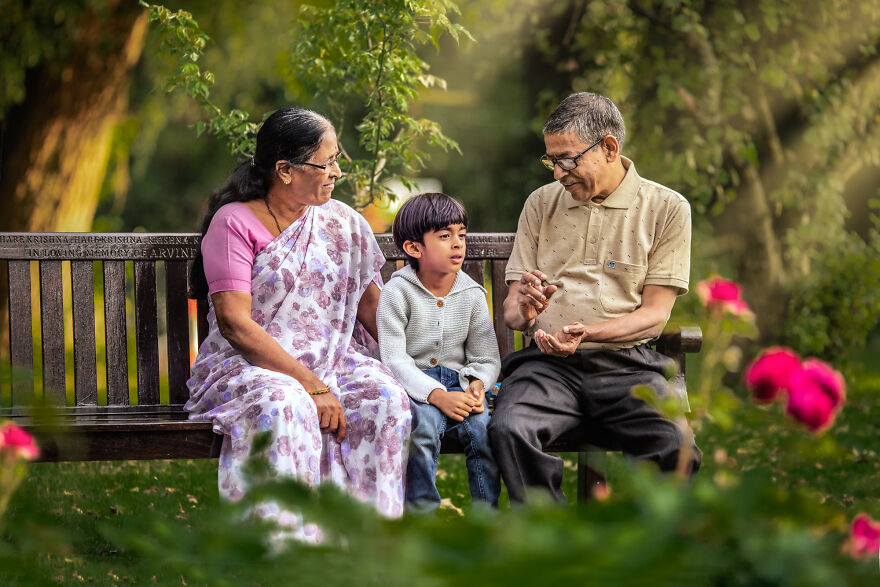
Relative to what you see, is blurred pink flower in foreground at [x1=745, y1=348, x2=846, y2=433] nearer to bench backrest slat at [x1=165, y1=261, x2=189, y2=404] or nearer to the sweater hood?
the sweater hood

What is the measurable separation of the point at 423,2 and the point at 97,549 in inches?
95.7

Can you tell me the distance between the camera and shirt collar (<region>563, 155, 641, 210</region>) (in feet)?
10.1

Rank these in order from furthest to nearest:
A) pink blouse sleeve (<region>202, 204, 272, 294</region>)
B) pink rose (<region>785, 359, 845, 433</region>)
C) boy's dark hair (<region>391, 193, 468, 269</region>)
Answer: boy's dark hair (<region>391, 193, 468, 269</region>)
pink blouse sleeve (<region>202, 204, 272, 294</region>)
pink rose (<region>785, 359, 845, 433</region>)

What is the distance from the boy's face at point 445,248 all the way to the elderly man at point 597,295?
219 mm

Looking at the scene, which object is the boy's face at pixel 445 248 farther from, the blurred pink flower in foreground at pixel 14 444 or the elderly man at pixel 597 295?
the blurred pink flower in foreground at pixel 14 444

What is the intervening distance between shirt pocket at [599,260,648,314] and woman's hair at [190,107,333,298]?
3.22 ft

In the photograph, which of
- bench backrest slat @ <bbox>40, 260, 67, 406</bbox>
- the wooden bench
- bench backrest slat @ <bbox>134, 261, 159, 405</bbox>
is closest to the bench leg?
the wooden bench

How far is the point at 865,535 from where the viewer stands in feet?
3.54

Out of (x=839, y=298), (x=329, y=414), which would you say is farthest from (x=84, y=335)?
(x=839, y=298)

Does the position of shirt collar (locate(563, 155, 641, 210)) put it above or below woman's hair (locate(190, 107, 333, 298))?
below

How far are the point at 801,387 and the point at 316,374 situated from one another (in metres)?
2.16

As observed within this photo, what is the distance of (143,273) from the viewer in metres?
3.41

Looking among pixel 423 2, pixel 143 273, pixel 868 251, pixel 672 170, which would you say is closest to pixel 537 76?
pixel 672 170

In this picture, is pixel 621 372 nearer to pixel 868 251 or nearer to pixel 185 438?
pixel 185 438
